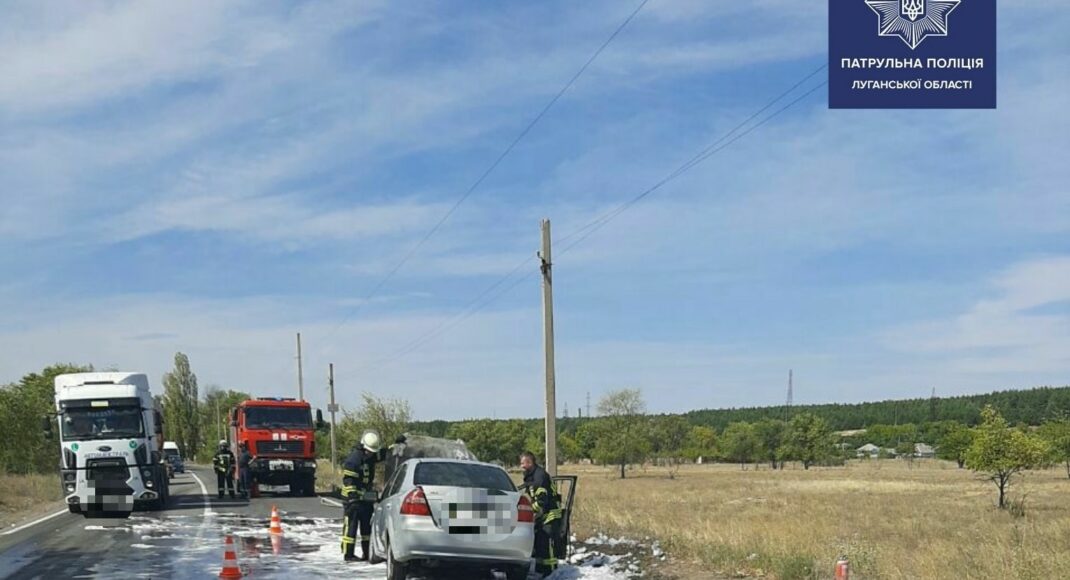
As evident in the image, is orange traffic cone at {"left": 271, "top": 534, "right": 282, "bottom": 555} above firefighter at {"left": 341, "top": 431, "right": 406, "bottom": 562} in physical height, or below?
below

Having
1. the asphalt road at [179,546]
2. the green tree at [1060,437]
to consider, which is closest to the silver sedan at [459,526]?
the asphalt road at [179,546]

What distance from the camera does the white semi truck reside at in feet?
79.9

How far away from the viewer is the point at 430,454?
23.6 m

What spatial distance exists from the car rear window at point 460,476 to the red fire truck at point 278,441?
2065 cm

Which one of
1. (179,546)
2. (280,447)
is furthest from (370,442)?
(280,447)

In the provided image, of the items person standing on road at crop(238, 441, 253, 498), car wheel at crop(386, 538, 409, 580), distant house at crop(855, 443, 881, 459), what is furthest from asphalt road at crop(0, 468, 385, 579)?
distant house at crop(855, 443, 881, 459)

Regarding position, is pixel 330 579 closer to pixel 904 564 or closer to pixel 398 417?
pixel 904 564

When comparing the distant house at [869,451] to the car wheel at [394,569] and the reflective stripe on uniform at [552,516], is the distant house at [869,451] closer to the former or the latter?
the reflective stripe on uniform at [552,516]

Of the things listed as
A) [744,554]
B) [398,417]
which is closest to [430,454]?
[744,554]

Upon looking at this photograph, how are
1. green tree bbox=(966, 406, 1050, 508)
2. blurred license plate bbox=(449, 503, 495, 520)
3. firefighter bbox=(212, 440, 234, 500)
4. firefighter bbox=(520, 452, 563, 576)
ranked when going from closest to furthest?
blurred license plate bbox=(449, 503, 495, 520) < firefighter bbox=(520, 452, 563, 576) < firefighter bbox=(212, 440, 234, 500) < green tree bbox=(966, 406, 1050, 508)

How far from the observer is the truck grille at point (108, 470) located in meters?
24.4

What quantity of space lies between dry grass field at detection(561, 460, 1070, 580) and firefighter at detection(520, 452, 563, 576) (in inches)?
64.6

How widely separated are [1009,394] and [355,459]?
193319 millimetres

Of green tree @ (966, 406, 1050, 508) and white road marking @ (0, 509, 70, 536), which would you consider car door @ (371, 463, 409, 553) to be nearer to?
white road marking @ (0, 509, 70, 536)
